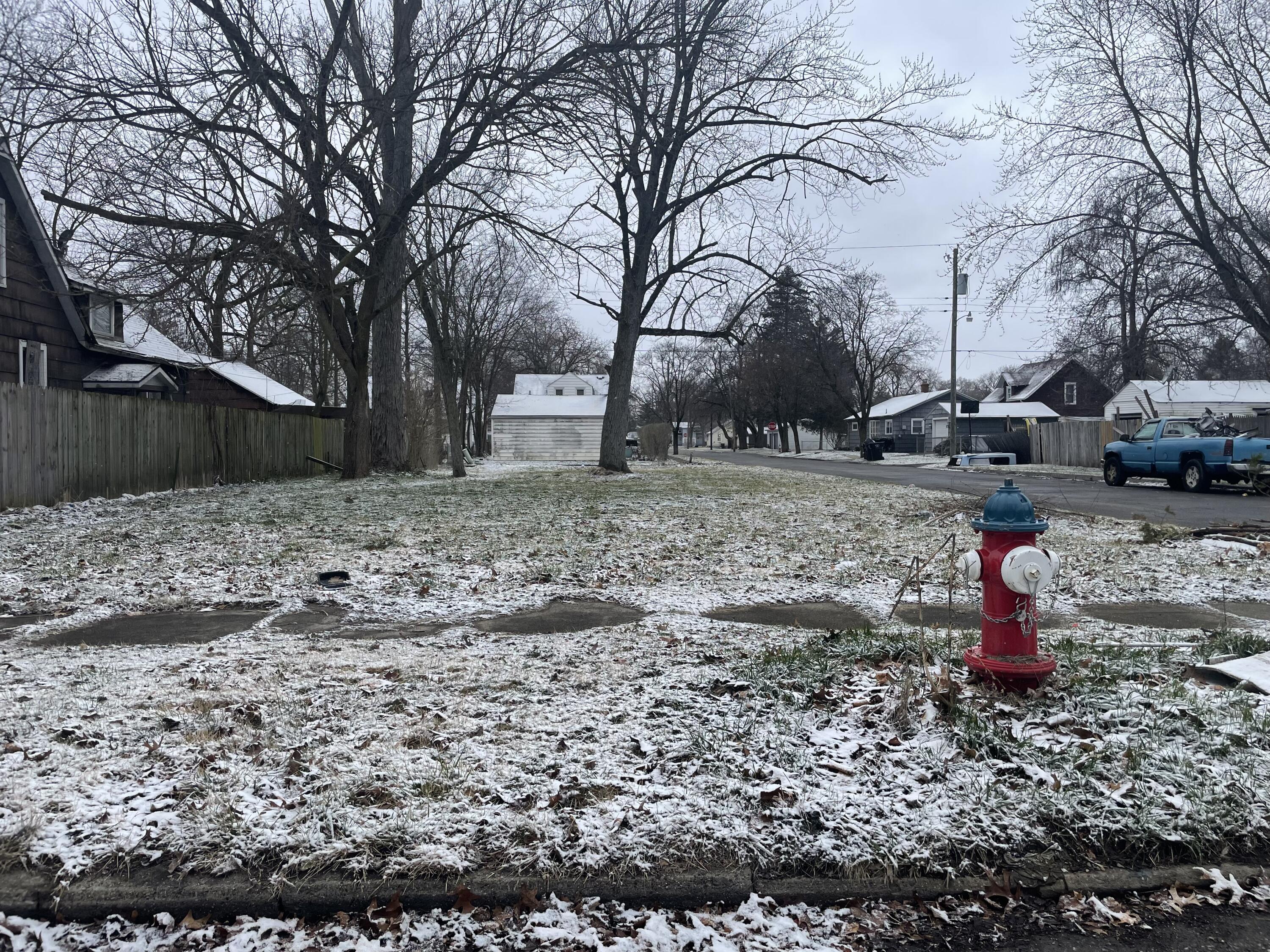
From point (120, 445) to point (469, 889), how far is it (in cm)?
1590

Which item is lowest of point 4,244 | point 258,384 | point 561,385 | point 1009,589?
point 1009,589

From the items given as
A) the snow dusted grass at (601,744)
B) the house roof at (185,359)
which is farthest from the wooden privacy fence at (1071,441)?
the house roof at (185,359)

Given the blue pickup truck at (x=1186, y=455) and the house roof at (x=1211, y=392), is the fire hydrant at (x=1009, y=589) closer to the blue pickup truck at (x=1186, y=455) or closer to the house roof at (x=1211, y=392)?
the blue pickup truck at (x=1186, y=455)

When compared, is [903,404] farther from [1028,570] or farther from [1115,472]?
[1028,570]

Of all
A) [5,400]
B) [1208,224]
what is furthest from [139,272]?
[1208,224]

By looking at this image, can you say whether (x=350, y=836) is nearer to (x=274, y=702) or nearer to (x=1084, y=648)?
(x=274, y=702)

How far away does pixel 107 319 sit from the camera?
2438cm

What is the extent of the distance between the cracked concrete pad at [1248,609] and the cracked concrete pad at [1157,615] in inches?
4.9

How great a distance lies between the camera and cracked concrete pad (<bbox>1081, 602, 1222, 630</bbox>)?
6105mm

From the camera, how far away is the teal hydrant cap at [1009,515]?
13.0ft

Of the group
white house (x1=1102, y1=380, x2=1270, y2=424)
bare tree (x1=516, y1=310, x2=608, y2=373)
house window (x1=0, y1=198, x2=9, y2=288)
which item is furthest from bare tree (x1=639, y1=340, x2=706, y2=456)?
house window (x1=0, y1=198, x2=9, y2=288)

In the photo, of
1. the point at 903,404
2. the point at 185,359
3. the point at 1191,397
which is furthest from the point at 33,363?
the point at 903,404

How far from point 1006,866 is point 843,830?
20.7 inches

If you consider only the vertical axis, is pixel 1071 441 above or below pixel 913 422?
below
